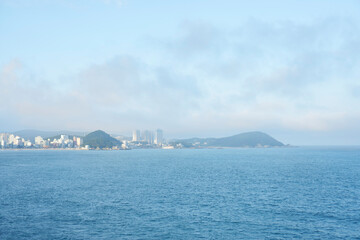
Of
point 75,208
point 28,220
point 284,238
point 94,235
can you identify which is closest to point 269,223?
point 284,238

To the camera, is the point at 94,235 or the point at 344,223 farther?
the point at 344,223

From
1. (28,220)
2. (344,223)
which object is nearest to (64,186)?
(28,220)

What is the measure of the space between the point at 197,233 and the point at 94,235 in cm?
958

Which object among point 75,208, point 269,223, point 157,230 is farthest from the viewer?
point 75,208

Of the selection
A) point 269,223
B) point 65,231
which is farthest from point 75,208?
point 269,223

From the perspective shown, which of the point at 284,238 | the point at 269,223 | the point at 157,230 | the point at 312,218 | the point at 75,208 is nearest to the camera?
the point at 284,238

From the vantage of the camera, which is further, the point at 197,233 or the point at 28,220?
the point at 28,220

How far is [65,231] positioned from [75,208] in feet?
27.5

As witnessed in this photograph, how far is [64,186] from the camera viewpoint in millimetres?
49781

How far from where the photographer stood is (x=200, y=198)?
3984 centimetres

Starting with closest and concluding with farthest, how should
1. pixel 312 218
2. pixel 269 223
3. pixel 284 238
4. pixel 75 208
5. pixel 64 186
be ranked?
pixel 284 238 → pixel 269 223 → pixel 312 218 → pixel 75 208 → pixel 64 186

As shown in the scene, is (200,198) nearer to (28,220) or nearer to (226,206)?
(226,206)

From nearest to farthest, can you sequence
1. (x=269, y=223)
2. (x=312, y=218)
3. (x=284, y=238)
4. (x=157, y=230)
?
(x=284, y=238) → (x=157, y=230) → (x=269, y=223) → (x=312, y=218)

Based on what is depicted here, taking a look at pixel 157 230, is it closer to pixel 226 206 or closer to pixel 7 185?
pixel 226 206
